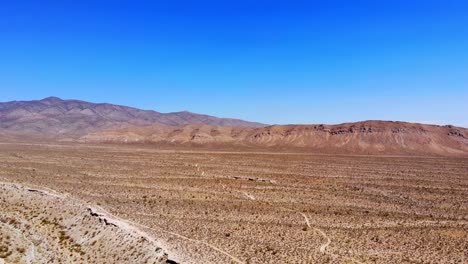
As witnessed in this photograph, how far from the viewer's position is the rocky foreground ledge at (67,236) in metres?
20.4

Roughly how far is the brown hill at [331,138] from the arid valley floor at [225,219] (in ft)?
224

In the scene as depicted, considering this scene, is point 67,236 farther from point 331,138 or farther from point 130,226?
point 331,138

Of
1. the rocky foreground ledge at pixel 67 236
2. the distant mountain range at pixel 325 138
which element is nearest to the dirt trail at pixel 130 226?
the rocky foreground ledge at pixel 67 236

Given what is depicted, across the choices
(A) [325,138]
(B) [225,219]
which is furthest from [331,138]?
(B) [225,219]

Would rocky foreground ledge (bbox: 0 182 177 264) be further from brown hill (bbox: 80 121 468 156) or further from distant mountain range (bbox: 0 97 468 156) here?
brown hill (bbox: 80 121 468 156)

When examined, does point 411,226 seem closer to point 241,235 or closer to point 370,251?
point 370,251

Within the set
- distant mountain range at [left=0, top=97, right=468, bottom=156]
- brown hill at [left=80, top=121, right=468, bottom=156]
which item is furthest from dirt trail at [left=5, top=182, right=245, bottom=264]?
brown hill at [left=80, top=121, right=468, bottom=156]

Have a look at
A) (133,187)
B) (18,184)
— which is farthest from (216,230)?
(18,184)

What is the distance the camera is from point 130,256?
1978 cm

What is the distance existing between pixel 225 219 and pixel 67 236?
380 inches

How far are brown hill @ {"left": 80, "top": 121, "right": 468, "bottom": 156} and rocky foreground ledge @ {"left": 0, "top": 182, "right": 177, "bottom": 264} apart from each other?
85.1 meters

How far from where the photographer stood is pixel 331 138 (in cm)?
12525

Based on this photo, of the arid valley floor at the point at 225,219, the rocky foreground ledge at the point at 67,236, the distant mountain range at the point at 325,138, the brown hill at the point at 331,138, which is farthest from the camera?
the brown hill at the point at 331,138

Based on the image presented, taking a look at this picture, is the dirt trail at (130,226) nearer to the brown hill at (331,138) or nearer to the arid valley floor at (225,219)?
the arid valley floor at (225,219)
